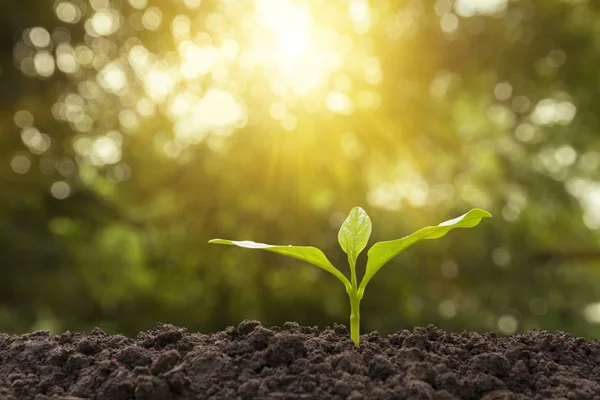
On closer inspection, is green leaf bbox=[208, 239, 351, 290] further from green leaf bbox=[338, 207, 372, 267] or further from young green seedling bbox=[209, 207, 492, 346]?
green leaf bbox=[338, 207, 372, 267]

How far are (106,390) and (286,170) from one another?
17.5ft

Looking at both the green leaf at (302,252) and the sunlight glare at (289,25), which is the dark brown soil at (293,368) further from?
the sunlight glare at (289,25)

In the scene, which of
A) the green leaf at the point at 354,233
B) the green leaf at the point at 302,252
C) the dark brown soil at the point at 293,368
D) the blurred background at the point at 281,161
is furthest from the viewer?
the blurred background at the point at 281,161

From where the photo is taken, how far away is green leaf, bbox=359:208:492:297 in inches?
55.3

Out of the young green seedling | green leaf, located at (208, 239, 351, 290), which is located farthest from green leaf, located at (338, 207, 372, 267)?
green leaf, located at (208, 239, 351, 290)

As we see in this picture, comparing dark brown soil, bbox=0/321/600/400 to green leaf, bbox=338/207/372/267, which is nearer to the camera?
dark brown soil, bbox=0/321/600/400

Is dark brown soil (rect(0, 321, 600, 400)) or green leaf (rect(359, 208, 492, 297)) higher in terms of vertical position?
green leaf (rect(359, 208, 492, 297))

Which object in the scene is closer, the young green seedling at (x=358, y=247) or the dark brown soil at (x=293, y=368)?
the dark brown soil at (x=293, y=368)

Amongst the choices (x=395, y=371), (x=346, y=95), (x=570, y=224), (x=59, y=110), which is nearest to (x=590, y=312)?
(x=570, y=224)

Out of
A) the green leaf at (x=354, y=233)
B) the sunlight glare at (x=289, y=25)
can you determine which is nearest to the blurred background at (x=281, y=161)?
the sunlight glare at (x=289, y=25)

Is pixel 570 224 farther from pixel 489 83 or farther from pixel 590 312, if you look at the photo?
pixel 489 83

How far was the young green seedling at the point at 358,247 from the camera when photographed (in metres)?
1.40

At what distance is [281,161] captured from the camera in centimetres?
655

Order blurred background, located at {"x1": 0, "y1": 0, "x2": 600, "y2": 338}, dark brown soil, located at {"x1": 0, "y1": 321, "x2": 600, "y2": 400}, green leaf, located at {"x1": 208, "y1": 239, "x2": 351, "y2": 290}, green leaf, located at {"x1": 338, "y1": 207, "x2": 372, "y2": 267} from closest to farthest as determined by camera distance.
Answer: dark brown soil, located at {"x1": 0, "y1": 321, "x2": 600, "y2": 400}, green leaf, located at {"x1": 208, "y1": 239, "x2": 351, "y2": 290}, green leaf, located at {"x1": 338, "y1": 207, "x2": 372, "y2": 267}, blurred background, located at {"x1": 0, "y1": 0, "x2": 600, "y2": 338}
